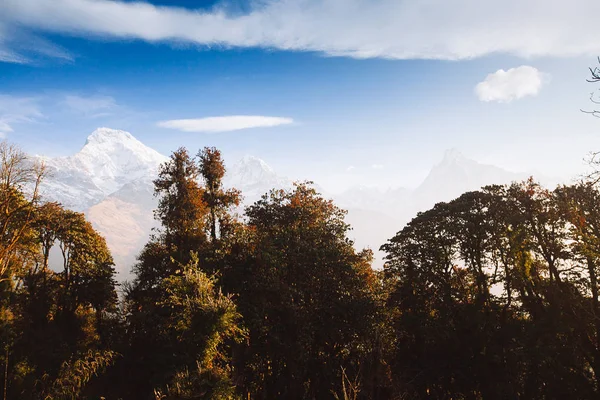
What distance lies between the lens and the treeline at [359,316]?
16.9 m

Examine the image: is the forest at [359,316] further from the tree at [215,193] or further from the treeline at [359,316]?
the tree at [215,193]

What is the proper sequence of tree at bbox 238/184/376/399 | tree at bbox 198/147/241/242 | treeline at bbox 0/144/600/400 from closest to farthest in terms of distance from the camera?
treeline at bbox 0/144/600/400
tree at bbox 238/184/376/399
tree at bbox 198/147/241/242

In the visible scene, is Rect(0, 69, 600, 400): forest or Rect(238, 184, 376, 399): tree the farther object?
Rect(238, 184, 376, 399): tree

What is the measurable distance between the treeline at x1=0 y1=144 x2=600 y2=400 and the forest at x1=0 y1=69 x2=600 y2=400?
0.09 m

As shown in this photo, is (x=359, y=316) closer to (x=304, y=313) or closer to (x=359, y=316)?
(x=359, y=316)

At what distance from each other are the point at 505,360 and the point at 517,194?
10.7 meters

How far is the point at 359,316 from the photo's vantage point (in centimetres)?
2020

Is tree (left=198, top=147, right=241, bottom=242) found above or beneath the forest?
above

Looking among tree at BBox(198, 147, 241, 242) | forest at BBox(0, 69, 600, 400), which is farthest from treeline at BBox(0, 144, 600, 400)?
tree at BBox(198, 147, 241, 242)

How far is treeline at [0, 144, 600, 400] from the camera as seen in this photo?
1694cm

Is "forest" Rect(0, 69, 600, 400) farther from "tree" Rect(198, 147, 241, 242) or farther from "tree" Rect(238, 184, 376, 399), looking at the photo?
"tree" Rect(198, 147, 241, 242)

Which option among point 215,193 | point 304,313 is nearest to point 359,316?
point 304,313

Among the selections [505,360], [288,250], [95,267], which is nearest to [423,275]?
[505,360]

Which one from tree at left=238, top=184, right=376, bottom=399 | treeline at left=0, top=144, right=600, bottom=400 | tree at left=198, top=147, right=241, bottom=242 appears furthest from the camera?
tree at left=198, top=147, right=241, bottom=242
